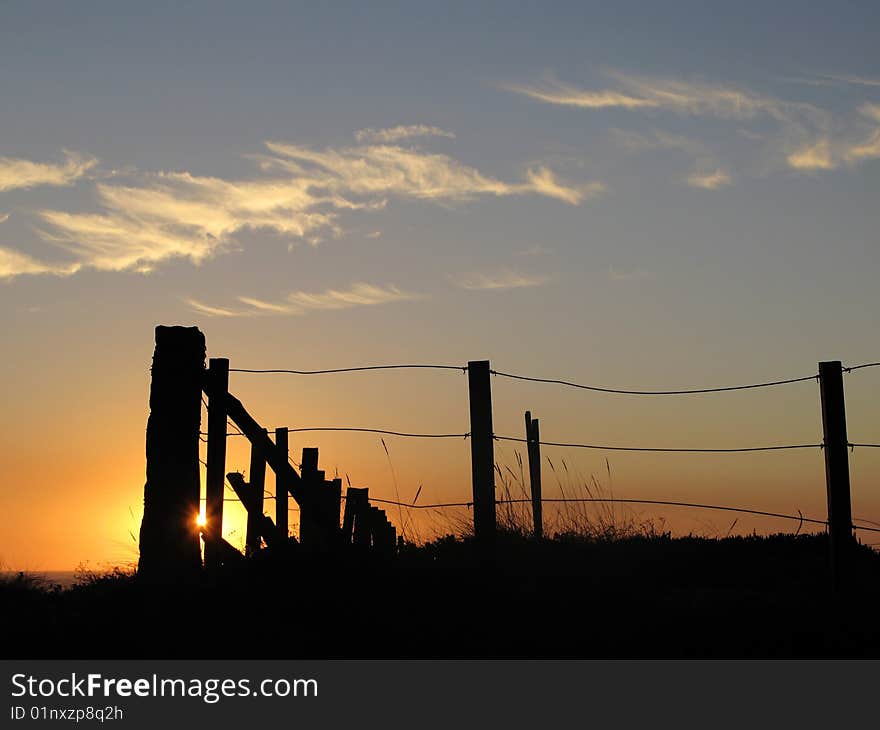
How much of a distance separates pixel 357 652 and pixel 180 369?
141 inches

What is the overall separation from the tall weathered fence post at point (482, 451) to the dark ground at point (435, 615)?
0.35m

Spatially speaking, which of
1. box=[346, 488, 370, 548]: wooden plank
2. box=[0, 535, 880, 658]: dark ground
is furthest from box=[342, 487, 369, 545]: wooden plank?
box=[0, 535, 880, 658]: dark ground

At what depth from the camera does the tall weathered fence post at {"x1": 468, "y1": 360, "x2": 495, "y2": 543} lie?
988cm

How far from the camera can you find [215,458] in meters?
10.0

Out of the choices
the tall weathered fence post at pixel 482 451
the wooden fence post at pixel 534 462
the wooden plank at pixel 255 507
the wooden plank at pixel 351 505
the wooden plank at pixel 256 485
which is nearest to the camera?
the tall weathered fence post at pixel 482 451

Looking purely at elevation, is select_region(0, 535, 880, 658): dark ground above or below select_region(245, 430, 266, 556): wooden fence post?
below

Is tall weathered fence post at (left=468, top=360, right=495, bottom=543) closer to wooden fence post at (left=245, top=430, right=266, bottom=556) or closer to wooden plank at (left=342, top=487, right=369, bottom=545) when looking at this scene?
wooden plank at (left=342, top=487, right=369, bottom=545)

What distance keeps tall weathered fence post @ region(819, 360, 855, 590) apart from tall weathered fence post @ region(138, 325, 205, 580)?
6.06 meters

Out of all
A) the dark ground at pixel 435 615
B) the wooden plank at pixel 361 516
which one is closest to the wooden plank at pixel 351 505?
the wooden plank at pixel 361 516

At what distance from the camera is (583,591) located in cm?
884

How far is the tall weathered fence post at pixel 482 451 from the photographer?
389 inches

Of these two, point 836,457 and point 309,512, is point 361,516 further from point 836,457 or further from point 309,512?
point 836,457

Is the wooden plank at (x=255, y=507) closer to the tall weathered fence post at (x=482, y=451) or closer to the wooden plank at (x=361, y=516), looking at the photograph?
the wooden plank at (x=361, y=516)
